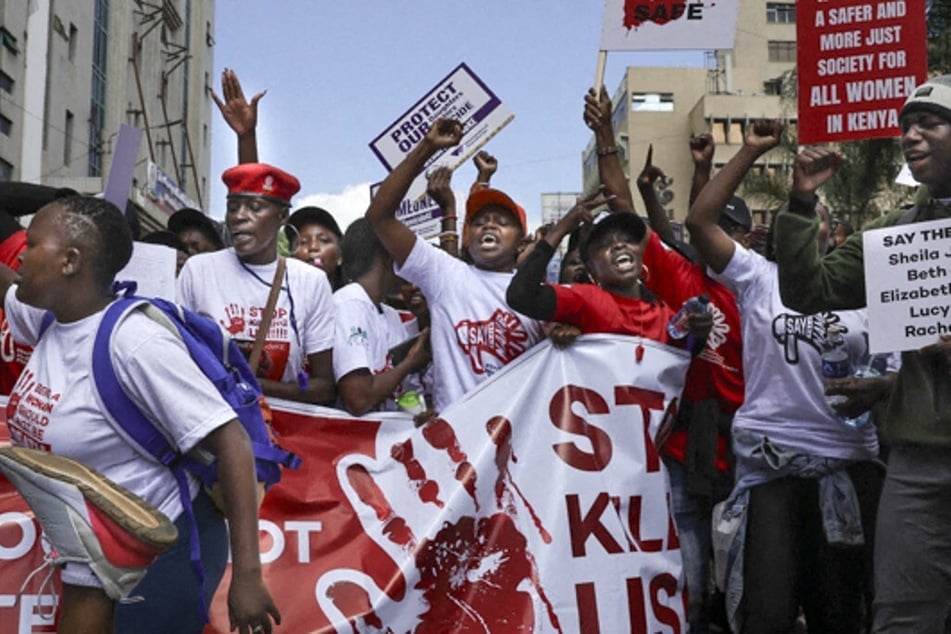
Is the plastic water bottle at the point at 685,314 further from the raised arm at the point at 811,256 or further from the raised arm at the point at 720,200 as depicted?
the raised arm at the point at 811,256

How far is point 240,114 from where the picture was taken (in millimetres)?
5129

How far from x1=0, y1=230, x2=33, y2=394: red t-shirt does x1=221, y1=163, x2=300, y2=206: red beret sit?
831 millimetres

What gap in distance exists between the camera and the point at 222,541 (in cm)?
298

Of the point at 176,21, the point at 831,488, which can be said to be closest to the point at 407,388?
the point at 831,488

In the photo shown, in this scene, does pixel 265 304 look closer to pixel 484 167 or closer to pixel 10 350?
pixel 10 350

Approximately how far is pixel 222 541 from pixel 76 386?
23.0 inches

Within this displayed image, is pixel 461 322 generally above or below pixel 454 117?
below

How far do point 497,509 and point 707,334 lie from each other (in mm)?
1068

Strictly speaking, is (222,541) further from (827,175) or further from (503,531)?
(827,175)

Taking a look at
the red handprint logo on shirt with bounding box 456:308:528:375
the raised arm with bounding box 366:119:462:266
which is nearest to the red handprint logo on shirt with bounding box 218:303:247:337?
the raised arm with bounding box 366:119:462:266

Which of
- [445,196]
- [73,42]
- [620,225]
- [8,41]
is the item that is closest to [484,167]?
[445,196]

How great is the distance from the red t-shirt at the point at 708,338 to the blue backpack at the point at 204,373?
2.21 m

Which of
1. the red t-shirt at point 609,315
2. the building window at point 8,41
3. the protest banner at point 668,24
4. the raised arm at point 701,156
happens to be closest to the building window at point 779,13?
the building window at point 8,41

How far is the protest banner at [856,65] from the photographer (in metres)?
5.16
